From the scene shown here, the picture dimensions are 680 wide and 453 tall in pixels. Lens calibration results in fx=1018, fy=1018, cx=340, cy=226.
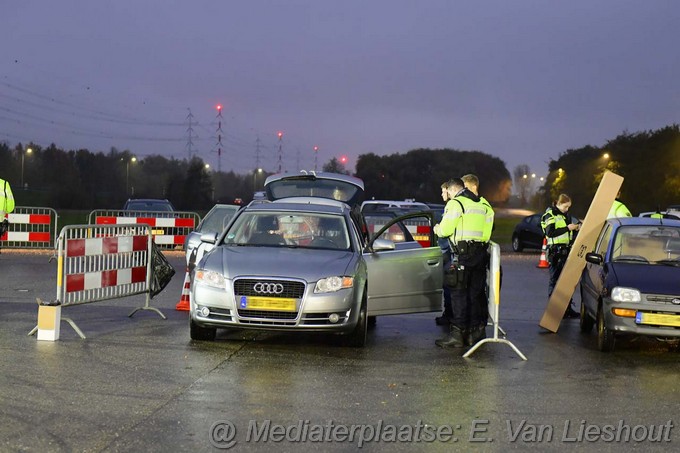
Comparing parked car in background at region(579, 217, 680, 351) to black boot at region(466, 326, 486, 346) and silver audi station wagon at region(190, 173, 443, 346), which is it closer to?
black boot at region(466, 326, 486, 346)

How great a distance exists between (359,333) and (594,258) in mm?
3245

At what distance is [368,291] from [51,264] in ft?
43.4

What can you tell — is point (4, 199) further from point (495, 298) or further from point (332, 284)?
point (495, 298)

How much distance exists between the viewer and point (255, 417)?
7594mm

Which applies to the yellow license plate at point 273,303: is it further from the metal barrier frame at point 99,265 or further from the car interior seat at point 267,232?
the metal barrier frame at point 99,265

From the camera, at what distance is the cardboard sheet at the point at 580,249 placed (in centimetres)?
1338

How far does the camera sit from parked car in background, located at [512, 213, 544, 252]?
34.7m

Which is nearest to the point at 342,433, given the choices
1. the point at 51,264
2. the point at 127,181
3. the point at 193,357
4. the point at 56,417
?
the point at 56,417

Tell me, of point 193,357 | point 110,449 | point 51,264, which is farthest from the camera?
point 51,264

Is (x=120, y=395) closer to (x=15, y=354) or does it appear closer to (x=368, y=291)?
(x=15, y=354)

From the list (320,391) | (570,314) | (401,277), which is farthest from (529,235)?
(320,391)

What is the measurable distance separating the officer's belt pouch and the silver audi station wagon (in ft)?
2.90

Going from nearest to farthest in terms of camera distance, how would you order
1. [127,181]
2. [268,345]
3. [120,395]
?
1. [120,395]
2. [268,345]
3. [127,181]

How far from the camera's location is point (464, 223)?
1158 centimetres
